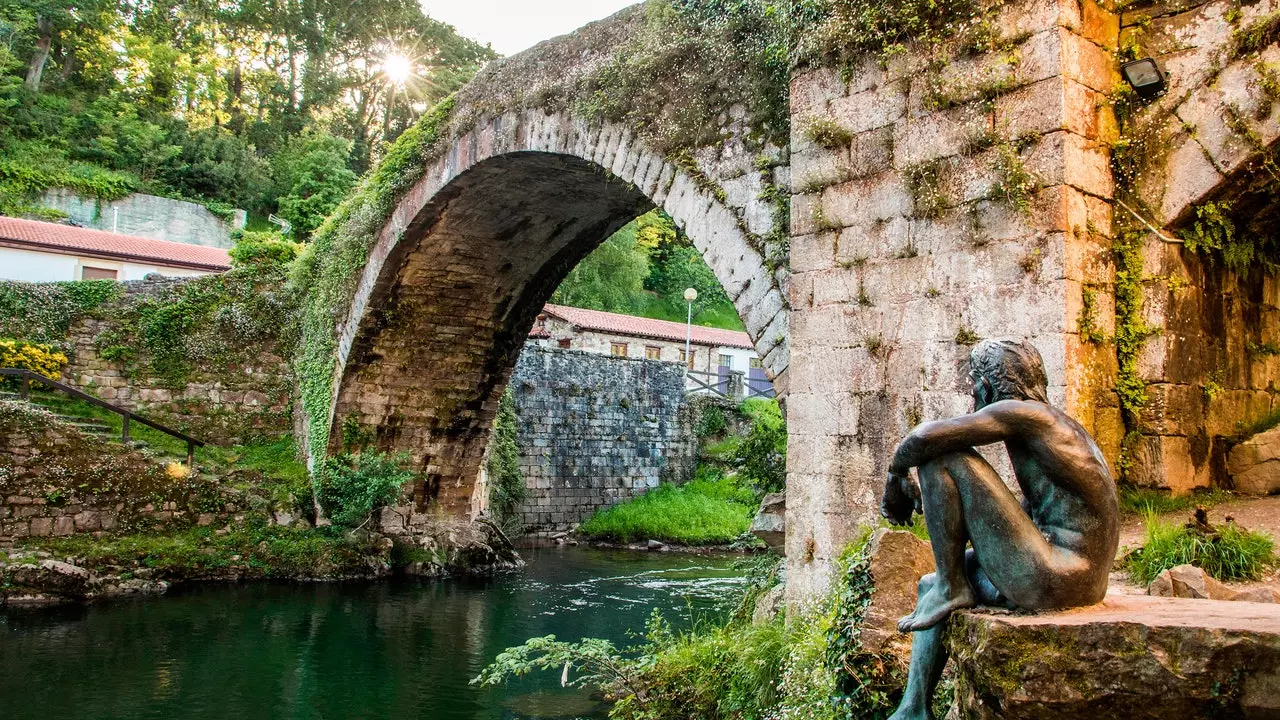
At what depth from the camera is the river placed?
662 centimetres

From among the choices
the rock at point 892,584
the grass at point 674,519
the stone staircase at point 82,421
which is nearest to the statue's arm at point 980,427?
the rock at point 892,584

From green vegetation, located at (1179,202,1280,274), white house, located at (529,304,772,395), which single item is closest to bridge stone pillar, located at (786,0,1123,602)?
green vegetation, located at (1179,202,1280,274)

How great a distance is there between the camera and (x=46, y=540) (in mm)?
10117

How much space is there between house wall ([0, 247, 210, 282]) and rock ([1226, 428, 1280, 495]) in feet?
58.6

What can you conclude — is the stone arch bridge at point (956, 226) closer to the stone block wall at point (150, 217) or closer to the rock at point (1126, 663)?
the rock at point (1126, 663)

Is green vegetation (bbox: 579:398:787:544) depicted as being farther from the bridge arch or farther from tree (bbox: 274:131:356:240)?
tree (bbox: 274:131:356:240)

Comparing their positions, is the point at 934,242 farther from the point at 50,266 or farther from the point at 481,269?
the point at 50,266

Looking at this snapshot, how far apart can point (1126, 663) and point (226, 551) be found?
10.7 metres

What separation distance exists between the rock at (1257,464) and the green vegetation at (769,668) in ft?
5.20

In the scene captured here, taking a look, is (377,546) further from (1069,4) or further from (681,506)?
(1069,4)

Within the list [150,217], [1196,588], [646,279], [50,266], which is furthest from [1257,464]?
[646,279]

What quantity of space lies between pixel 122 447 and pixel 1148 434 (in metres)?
10.8

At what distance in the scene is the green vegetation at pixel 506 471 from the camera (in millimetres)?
15273

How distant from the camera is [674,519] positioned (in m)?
16.6
